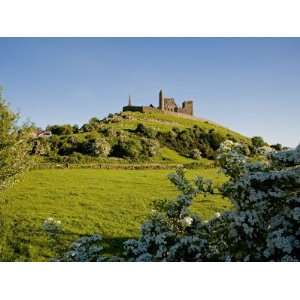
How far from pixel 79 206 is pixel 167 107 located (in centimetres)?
5414

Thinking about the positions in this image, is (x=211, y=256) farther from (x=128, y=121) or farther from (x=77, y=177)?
(x=128, y=121)

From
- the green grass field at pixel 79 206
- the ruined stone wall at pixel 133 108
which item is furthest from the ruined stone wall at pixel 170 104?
the green grass field at pixel 79 206

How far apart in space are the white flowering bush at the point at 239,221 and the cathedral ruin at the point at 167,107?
57.9m

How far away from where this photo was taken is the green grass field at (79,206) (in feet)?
45.8

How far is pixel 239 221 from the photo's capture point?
701cm

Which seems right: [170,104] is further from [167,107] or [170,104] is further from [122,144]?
[122,144]

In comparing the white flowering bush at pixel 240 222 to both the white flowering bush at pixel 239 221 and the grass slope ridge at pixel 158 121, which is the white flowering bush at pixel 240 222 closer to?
the white flowering bush at pixel 239 221

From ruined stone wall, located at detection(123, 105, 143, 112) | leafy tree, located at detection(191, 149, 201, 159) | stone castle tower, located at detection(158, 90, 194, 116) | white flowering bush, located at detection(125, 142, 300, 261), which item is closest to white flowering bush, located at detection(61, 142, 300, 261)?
white flowering bush, located at detection(125, 142, 300, 261)

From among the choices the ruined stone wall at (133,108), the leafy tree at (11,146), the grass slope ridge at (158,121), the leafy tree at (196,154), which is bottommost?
the leafy tree at (11,146)

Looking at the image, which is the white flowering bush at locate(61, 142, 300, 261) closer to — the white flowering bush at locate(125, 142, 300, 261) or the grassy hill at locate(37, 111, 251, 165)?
the white flowering bush at locate(125, 142, 300, 261)

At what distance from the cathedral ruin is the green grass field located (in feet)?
122

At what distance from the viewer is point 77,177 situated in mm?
26875

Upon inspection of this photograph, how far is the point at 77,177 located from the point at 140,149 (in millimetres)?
11748

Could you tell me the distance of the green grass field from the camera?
13.9 m
